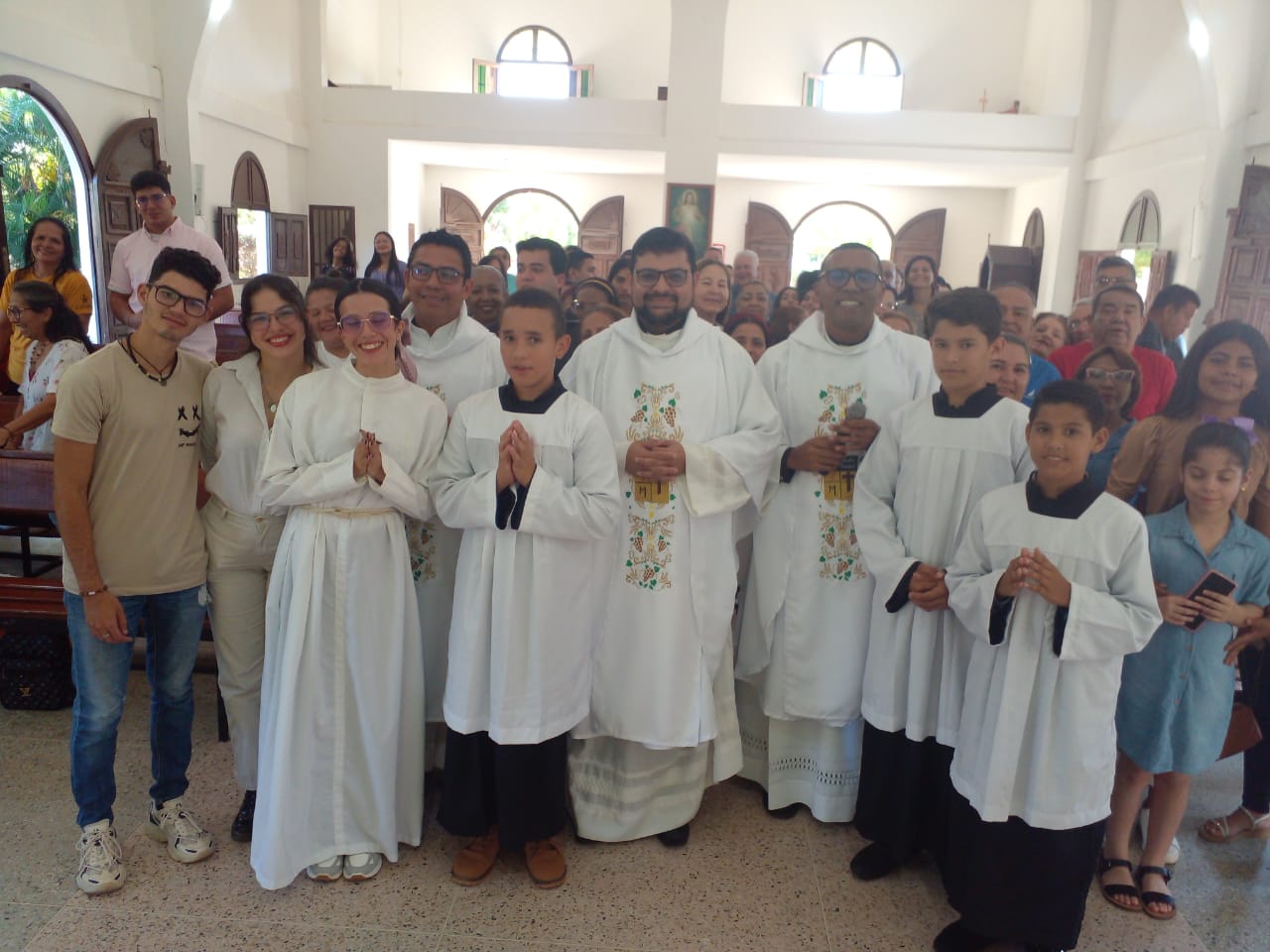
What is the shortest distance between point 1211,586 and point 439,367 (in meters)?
2.28

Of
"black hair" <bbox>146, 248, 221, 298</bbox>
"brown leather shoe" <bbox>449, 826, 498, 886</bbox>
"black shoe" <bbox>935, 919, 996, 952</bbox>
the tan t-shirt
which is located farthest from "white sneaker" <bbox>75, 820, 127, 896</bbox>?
"black shoe" <bbox>935, 919, 996, 952</bbox>

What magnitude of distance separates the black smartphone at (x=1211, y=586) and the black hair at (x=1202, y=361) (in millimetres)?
527

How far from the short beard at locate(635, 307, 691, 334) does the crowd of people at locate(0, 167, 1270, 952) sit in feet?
0.04

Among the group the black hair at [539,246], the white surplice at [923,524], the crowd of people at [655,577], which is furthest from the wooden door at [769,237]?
the white surplice at [923,524]

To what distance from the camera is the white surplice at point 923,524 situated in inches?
93.9

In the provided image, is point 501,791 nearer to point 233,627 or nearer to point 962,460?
point 233,627

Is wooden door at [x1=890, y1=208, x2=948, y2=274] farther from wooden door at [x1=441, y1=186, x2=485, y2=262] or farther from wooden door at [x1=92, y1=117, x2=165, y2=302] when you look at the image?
wooden door at [x1=92, y1=117, x2=165, y2=302]

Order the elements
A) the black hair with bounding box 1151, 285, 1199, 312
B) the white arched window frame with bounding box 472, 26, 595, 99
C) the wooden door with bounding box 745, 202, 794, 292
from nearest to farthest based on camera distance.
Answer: the black hair with bounding box 1151, 285, 1199, 312 → the white arched window frame with bounding box 472, 26, 595, 99 → the wooden door with bounding box 745, 202, 794, 292

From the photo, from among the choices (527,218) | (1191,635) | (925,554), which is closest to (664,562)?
(925,554)

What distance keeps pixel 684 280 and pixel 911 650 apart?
1.23 meters

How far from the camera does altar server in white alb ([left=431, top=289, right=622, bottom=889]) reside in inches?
91.4

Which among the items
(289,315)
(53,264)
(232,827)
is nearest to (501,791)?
(232,827)

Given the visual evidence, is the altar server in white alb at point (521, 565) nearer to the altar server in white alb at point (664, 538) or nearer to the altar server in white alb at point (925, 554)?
the altar server in white alb at point (664, 538)

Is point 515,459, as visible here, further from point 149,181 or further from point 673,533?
point 149,181
